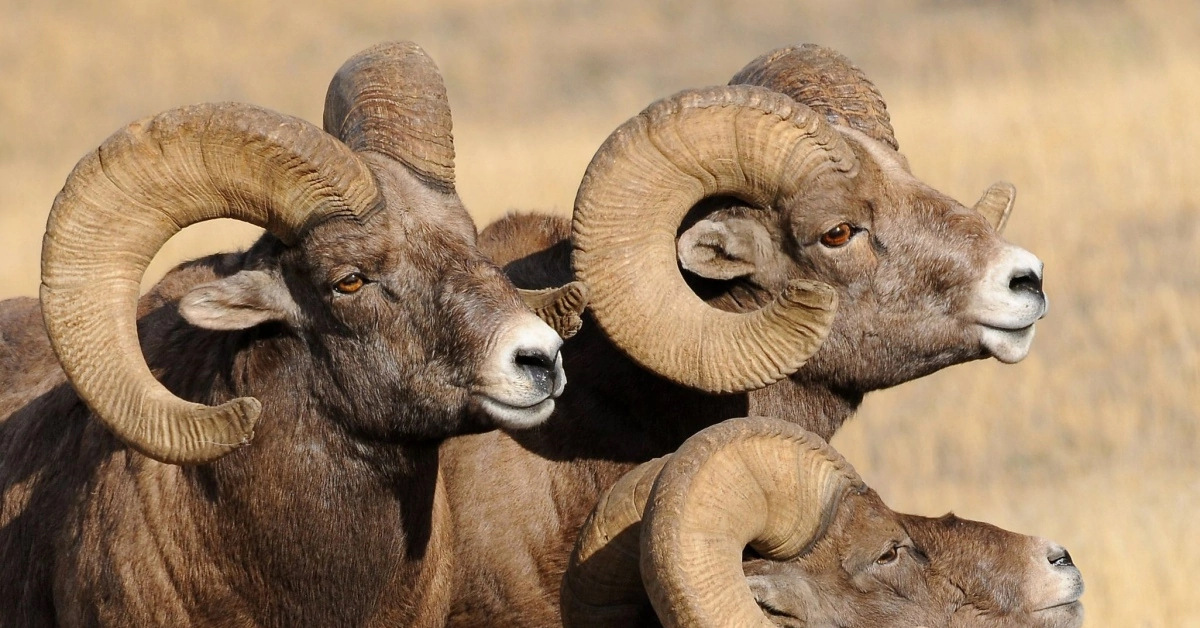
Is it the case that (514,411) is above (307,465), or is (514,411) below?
above

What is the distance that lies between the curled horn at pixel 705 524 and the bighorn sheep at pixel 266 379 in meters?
0.57

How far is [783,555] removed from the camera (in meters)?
7.00

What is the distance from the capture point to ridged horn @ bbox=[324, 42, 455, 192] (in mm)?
7676

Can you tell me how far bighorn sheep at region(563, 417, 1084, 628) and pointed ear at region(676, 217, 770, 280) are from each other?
1486mm

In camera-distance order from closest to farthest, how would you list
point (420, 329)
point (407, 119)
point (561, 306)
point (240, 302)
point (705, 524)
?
point (705, 524), point (420, 329), point (240, 302), point (561, 306), point (407, 119)

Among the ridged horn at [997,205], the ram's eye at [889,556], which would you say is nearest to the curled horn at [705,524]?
the ram's eye at [889,556]

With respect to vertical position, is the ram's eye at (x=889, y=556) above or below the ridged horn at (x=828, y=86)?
below

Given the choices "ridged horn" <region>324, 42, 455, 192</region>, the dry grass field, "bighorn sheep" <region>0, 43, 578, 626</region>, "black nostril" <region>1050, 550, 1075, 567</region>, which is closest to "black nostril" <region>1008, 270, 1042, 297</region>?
"black nostril" <region>1050, 550, 1075, 567</region>

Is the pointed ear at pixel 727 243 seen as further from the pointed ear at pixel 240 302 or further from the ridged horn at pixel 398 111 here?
the pointed ear at pixel 240 302

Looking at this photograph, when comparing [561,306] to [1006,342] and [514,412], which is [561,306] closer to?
[514,412]

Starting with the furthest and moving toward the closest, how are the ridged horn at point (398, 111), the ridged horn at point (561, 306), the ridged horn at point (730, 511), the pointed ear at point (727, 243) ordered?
the pointed ear at point (727, 243) → the ridged horn at point (398, 111) → the ridged horn at point (561, 306) → the ridged horn at point (730, 511)

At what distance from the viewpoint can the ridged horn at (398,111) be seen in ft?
25.2

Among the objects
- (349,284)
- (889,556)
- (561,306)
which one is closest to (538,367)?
(561,306)

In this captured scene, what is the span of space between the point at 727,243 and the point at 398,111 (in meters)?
1.66
